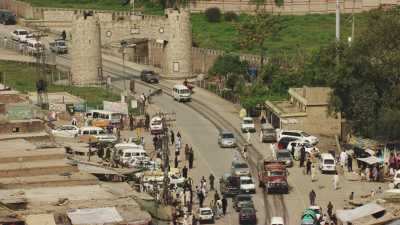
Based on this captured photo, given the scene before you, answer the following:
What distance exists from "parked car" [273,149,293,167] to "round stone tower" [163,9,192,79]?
33.4 m

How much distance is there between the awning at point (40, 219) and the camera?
55.0 m

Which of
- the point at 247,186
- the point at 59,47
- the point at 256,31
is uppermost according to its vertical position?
the point at 256,31

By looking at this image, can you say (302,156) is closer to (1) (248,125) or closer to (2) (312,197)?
(2) (312,197)

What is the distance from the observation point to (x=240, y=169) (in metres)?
73.9

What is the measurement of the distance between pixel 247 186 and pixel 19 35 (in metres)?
53.9

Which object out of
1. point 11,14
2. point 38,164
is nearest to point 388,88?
point 38,164

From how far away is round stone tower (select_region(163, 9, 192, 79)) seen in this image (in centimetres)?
11012

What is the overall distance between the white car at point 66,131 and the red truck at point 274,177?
14.9 meters

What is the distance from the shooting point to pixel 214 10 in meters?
149

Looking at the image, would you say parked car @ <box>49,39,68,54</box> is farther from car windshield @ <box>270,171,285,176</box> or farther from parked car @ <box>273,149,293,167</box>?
car windshield @ <box>270,171,285,176</box>

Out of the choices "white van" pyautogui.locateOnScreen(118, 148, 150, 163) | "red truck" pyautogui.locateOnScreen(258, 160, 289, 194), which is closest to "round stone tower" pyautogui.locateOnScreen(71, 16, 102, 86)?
"white van" pyautogui.locateOnScreen(118, 148, 150, 163)

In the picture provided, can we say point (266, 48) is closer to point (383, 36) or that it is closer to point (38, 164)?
point (383, 36)

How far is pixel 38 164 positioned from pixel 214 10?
3349 inches

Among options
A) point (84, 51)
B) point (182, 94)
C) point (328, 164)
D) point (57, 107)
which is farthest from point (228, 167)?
point (84, 51)
